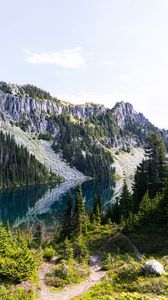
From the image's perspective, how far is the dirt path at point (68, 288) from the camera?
24844 mm

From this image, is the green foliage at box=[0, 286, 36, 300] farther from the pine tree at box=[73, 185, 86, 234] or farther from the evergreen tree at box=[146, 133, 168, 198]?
the evergreen tree at box=[146, 133, 168, 198]

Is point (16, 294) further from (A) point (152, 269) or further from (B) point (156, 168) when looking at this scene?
(B) point (156, 168)

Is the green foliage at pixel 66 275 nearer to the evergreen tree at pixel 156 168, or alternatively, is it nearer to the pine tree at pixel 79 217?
the pine tree at pixel 79 217

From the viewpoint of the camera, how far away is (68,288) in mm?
26875

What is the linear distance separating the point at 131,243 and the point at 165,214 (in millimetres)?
8222

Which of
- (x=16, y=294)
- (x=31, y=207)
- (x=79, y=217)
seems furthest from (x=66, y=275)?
(x=31, y=207)

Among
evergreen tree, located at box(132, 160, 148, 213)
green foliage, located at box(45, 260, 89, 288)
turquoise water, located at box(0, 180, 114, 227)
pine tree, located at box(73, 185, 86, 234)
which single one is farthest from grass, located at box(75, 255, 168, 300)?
turquoise water, located at box(0, 180, 114, 227)

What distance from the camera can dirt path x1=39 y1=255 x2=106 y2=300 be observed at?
81.5ft

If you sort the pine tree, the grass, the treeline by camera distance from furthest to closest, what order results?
the treeline
the pine tree
the grass

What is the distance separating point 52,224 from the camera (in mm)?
111125

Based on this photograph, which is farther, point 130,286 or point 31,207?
point 31,207

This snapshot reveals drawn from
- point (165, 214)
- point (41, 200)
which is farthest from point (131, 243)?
point (41, 200)

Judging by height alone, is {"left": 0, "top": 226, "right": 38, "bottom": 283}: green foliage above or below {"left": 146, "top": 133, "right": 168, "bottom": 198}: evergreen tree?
below

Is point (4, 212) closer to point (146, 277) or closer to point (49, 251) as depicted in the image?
point (49, 251)
